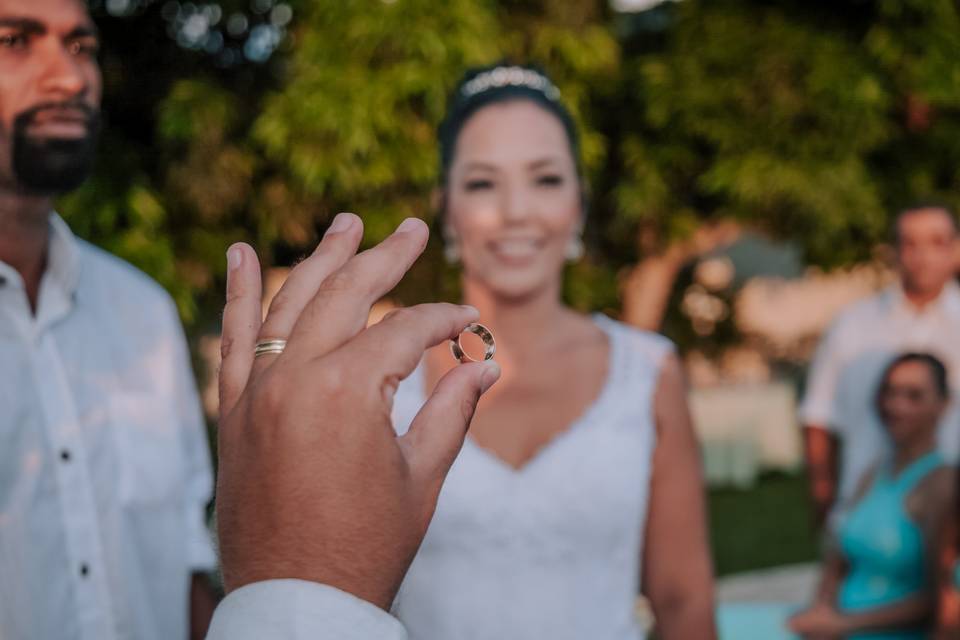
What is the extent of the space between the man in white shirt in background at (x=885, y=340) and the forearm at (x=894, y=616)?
1.95 ft

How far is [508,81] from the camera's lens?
2.59 metres

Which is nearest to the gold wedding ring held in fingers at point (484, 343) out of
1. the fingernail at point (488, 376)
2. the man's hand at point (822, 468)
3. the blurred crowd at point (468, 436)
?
the fingernail at point (488, 376)

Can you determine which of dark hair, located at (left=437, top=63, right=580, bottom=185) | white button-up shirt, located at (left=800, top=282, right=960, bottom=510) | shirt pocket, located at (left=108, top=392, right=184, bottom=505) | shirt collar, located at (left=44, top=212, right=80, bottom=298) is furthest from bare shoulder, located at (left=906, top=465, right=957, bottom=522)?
shirt collar, located at (left=44, top=212, right=80, bottom=298)

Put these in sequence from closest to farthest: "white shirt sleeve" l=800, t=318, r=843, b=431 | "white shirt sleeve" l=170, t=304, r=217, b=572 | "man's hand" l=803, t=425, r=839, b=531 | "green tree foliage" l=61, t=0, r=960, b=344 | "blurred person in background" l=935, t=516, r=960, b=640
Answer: "white shirt sleeve" l=170, t=304, r=217, b=572 < "blurred person in background" l=935, t=516, r=960, b=640 < "white shirt sleeve" l=800, t=318, r=843, b=431 < "man's hand" l=803, t=425, r=839, b=531 < "green tree foliage" l=61, t=0, r=960, b=344

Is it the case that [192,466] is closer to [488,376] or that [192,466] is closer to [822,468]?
[488,376]

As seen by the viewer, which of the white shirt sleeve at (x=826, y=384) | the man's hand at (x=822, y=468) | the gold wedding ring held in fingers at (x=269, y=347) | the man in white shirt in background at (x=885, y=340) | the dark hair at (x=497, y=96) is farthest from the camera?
the man's hand at (x=822, y=468)

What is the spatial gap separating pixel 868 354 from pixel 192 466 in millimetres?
3672

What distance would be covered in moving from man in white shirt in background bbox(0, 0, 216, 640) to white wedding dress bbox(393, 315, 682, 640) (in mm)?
517

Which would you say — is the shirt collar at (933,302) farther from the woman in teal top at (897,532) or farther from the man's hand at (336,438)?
the man's hand at (336,438)

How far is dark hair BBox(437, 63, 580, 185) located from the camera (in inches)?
100

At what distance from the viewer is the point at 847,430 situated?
16.6 ft

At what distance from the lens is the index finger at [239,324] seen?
93 cm

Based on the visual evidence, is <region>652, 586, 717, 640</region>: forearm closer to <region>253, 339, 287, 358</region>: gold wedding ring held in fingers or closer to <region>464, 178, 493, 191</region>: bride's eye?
<region>464, 178, 493, 191</region>: bride's eye

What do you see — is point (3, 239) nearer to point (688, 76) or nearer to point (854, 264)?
point (688, 76)
